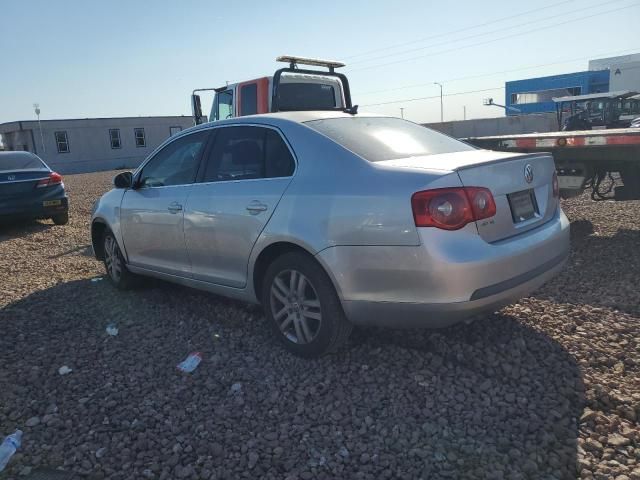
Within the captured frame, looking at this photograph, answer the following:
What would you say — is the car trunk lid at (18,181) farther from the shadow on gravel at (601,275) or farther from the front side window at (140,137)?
the front side window at (140,137)

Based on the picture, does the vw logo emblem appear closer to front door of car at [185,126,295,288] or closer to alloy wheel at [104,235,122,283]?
front door of car at [185,126,295,288]

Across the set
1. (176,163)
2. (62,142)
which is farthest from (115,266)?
(62,142)

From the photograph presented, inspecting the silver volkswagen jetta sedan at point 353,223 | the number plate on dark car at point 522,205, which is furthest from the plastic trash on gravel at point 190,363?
the number plate on dark car at point 522,205

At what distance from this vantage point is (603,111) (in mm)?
18766

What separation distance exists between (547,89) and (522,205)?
61.0 metres

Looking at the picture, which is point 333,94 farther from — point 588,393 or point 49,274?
point 588,393

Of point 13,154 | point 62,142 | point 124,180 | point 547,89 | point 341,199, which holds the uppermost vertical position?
point 547,89

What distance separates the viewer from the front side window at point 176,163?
463cm

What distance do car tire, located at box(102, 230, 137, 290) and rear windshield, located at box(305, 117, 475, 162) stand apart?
2821mm

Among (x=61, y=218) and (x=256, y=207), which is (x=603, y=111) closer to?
(x=61, y=218)

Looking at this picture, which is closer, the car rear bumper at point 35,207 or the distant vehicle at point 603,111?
the car rear bumper at point 35,207

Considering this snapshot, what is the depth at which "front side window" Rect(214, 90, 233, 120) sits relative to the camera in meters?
9.87

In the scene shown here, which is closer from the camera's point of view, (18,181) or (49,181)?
(18,181)

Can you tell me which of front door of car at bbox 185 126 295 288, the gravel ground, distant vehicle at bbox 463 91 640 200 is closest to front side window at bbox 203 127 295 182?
front door of car at bbox 185 126 295 288
